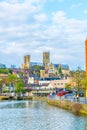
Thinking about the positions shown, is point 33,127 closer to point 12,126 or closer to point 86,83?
point 12,126

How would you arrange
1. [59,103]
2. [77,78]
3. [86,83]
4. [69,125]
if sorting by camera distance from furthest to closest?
[77,78] → [59,103] → [86,83] → [69,125]

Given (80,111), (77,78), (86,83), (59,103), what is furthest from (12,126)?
(77,78)

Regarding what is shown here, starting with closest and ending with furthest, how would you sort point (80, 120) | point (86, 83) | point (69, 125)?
point (69, 125) → point (80, 120) → point (86, 83)

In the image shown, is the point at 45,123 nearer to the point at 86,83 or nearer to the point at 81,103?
the point at 81,103

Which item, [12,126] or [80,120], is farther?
[80,120]

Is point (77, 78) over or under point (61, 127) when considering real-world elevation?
over

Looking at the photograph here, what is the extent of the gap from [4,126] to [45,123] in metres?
6.33

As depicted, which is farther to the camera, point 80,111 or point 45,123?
point 80,111

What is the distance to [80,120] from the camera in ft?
197

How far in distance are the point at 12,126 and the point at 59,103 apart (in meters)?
44.4

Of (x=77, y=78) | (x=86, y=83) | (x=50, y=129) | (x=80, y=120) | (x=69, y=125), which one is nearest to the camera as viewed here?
(x=50, y=129)

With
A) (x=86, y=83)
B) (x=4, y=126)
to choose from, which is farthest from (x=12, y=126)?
(x=86, y=83)

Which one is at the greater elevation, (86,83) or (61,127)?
(86,83)

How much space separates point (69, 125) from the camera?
55.6 meters
